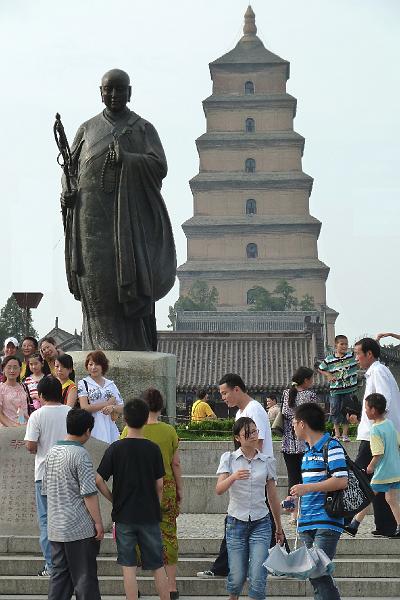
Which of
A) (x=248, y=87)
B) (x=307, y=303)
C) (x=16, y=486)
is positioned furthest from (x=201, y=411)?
(x=248, y=87)

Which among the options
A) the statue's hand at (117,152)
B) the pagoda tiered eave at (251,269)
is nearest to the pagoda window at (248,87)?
the pagoda tiered eave at (251,269)

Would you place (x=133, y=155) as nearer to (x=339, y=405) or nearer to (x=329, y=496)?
(x=339, y=405)

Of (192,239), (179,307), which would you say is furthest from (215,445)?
(192,239)

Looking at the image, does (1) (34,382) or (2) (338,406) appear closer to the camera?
(1) (34,382)

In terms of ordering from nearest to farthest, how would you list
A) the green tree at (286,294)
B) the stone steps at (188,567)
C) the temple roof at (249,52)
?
the stone steps at (188,567)
the green tree at (286,294)
the temple roof at (249,52)

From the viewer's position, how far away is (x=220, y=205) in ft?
221

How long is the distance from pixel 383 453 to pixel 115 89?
3.69 m

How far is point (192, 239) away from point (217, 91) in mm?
8366

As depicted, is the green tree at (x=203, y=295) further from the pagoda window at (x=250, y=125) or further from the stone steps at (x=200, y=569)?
the stone steps at (x=200, y=569)

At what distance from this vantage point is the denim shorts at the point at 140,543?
21.1 ft

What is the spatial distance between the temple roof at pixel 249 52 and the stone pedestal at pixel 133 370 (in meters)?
60.4

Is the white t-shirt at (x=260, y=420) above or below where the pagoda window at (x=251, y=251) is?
below

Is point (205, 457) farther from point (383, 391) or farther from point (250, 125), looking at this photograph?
point (250, 125)

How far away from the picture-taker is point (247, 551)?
21.8 feet
